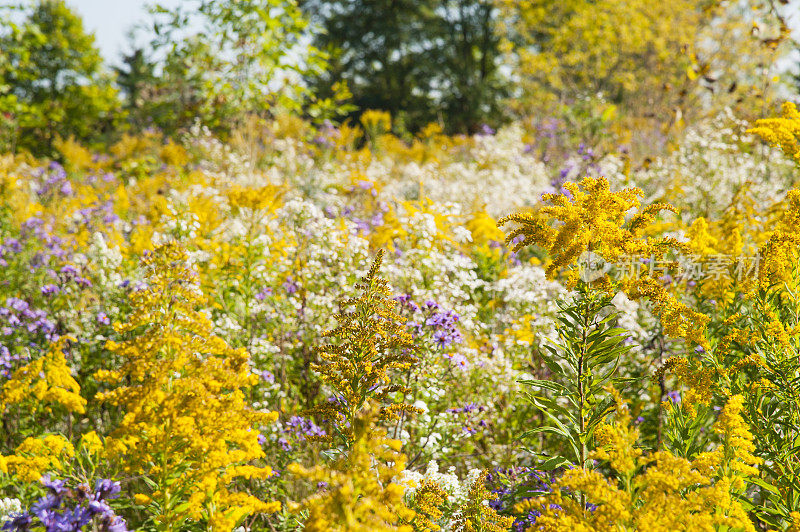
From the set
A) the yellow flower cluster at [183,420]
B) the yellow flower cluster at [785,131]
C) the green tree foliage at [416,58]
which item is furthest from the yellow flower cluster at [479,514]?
the green tree foliage at [416,58]

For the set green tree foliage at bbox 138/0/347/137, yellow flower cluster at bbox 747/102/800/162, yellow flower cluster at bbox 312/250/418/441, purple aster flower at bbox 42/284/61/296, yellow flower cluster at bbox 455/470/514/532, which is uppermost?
green tree foliage at bbox 138/0/347/137

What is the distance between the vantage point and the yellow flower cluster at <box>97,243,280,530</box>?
1.88 meters

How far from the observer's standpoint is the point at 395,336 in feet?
6.64

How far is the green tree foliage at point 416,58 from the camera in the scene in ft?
61.2

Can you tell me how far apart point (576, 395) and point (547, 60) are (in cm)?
1167

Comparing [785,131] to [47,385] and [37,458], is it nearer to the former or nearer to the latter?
[37,458]

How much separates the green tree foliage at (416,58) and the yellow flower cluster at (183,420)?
16.9 metres

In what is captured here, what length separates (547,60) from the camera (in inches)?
493

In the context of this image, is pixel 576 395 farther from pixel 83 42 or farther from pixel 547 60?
pixel 83 42

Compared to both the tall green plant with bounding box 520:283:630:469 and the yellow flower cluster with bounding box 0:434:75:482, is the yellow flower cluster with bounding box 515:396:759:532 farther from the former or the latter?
the yellow flower cluster with bounding box 0:434:75:482

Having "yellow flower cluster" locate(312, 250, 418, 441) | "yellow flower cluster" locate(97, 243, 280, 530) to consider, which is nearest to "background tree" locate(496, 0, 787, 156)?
"yellow flower cluster" locate(312, 250, 418, 441)

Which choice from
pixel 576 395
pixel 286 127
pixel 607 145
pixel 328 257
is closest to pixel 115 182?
pixel 286 127

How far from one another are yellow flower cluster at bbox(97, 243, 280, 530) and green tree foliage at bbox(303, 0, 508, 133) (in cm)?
1693

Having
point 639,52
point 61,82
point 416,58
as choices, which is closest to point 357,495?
point 639,52
